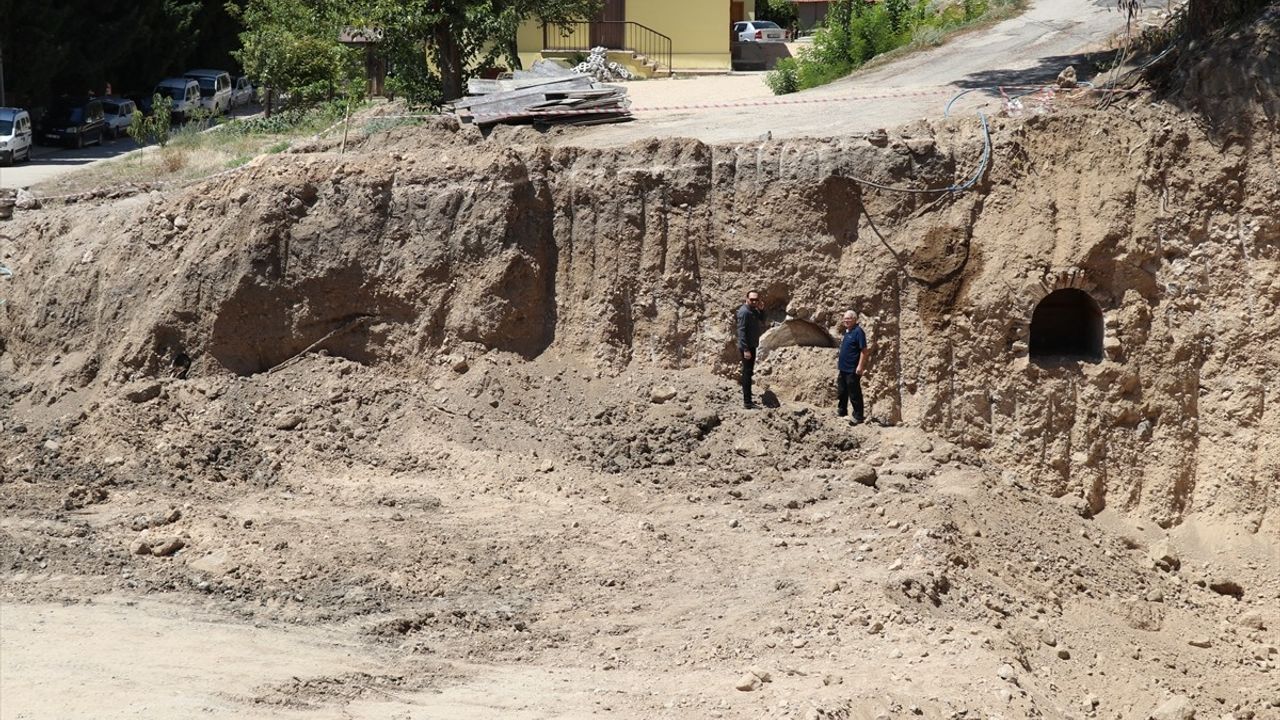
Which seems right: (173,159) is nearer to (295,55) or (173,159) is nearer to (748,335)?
(295,55)

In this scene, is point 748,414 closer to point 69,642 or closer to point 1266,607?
point 1266,607

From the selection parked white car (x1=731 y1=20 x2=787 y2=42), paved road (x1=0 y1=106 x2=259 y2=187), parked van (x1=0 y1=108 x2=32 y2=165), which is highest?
parked white car (x1=731 y1=20 x2=787 y2=42)

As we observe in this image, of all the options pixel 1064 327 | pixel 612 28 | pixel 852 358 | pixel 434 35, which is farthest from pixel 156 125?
pixel 1064 327

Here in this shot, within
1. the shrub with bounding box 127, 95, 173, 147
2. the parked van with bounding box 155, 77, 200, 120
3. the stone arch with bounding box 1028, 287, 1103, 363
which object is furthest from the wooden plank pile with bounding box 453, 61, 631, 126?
the parked van with bounding box 155, 77, 200, 120

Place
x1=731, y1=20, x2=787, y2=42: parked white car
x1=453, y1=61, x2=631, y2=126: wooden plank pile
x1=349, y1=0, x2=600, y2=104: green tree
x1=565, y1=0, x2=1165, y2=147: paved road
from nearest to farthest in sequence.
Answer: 1. x1=565, y1=0, x2=1165, y2=147: paved road
2. x1=453, y1=61, x2=631, y2=126: wooden plank pile
3. x1=349, y1=0, x2=600, y2=104: green tree
4. x1=731, y1=20, x2=787, y2=42: parked white car

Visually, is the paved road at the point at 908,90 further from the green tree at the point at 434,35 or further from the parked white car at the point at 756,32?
the parked white car at the point at 756,32

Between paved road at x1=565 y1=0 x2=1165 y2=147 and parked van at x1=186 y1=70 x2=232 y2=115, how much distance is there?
69.2 feet

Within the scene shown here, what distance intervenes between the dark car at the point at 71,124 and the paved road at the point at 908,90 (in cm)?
1746

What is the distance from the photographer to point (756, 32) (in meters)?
47.7

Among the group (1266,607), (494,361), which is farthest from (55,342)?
(1266,607)

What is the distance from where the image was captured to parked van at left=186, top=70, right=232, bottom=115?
1833 inches

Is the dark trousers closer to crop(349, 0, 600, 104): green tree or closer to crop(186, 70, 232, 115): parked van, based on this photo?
crop(349, 0, 600, 104): green tree

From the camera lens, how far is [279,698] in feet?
39.2

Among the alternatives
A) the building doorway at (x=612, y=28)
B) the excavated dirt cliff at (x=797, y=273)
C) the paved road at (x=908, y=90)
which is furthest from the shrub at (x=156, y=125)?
the building doorway at (x=612, y=28)
